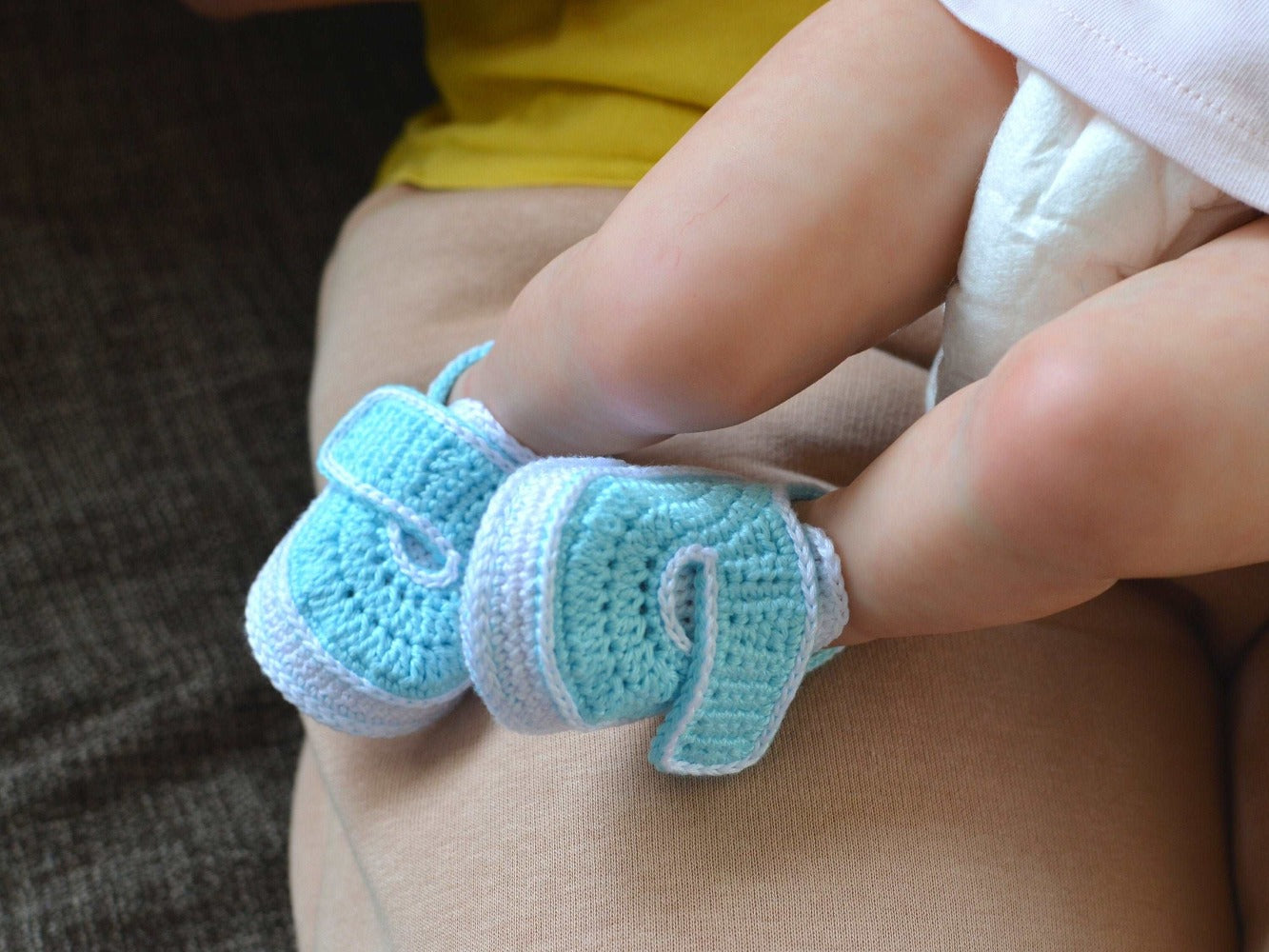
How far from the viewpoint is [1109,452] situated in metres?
0.45

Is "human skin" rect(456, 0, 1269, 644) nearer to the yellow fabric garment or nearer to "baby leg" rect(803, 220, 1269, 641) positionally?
"baby leg" rect(803, 220, 1269, 641)

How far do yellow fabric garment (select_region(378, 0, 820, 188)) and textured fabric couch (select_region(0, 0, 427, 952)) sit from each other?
250 mm

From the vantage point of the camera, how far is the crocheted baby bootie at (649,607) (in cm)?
51

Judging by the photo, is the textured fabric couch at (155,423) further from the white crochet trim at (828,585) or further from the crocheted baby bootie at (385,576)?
the white crochet trim at (828,585)

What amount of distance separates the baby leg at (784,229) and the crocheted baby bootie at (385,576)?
62 millimetres

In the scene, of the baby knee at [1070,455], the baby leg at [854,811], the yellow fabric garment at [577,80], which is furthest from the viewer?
the yellow fabric garment at [577,80]

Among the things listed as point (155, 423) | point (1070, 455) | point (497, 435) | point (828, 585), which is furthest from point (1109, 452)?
point (155, 423)

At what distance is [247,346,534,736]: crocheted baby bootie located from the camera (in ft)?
1.94

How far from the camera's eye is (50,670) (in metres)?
0.88

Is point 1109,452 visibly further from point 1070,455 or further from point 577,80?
point 577,80

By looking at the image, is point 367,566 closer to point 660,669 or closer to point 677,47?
point 660,669

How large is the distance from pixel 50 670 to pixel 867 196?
67 centimetres

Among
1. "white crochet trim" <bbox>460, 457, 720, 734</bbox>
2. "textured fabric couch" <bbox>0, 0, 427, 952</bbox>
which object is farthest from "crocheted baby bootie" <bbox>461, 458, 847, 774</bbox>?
"textured fabric couch" <bbox>0, 0, 427, 952</bbox>

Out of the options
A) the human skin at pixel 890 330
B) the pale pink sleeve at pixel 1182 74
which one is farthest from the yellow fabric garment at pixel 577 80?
the pale pink sleeve at pixel 1182 74
